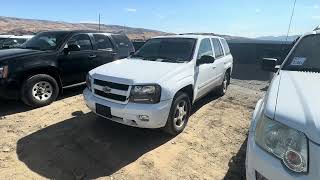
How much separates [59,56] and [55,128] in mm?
2240

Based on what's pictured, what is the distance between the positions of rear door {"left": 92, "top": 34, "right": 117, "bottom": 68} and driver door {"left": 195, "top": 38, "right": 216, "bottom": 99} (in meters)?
2.92

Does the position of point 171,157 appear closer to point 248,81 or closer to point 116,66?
point 116,66

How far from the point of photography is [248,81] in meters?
11.7

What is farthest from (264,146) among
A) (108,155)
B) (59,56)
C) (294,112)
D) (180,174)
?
(59,56)

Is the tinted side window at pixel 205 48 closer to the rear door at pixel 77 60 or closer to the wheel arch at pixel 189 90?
the wheel arch at pixel 189 90

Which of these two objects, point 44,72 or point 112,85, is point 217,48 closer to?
point 112,85

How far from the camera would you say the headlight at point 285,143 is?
2.26 m

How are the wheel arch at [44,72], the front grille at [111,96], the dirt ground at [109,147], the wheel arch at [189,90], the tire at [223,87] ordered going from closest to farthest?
the dirt ground at [109,147]
the front grille at [111,96]
the wheel arch at [189,90]
the wheel arch at [44,72]
the tire at [223,87]

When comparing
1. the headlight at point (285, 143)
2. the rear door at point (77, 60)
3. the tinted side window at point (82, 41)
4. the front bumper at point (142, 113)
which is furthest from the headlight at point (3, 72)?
the headlight at point (285, 143)

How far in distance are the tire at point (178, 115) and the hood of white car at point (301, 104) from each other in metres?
2.11

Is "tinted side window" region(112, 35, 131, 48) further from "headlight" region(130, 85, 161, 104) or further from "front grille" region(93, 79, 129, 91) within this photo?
"headlight" region(130, 85, 161, 104)

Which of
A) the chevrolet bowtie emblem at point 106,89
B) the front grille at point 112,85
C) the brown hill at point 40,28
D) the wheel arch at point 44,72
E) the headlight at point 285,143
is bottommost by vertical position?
the brown hill at point 40,28

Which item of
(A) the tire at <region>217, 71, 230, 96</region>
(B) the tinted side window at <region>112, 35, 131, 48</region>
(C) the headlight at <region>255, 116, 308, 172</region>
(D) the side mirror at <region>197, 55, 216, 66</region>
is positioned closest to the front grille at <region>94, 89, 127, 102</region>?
(D) the side mirror at <region>197, 55, 216, 66</region>

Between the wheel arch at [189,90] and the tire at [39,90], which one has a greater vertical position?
the wheel arch at [189,90]
